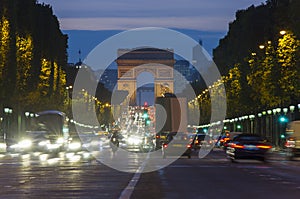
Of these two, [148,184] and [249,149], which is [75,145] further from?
[148,184]

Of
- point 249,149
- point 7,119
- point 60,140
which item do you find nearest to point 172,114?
point 60,140

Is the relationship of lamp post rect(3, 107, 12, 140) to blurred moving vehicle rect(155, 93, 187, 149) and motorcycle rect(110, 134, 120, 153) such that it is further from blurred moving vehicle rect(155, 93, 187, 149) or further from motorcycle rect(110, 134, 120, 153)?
blurred moving vehicle rect(155, 93, 187, 149)

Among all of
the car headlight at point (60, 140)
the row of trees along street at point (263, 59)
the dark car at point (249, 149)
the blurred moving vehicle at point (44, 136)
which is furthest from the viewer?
the car headlight at point (60, 140)

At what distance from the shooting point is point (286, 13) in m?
72.8

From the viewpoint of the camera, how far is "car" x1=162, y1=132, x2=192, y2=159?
50528mm

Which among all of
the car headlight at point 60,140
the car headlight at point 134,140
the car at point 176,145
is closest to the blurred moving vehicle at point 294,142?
the car at point 176,145

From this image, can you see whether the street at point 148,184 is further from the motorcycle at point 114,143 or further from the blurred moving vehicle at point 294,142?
the motorcycle at point 114,143

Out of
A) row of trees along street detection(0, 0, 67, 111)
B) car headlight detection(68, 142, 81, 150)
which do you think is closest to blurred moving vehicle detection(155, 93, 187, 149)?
car headlight detection(68, 142, 81, 150)

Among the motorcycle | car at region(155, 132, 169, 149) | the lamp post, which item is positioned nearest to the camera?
car at region(155, 132, 169, 149)

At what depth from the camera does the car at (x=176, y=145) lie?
50.5 meters

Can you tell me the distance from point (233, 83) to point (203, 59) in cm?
7640

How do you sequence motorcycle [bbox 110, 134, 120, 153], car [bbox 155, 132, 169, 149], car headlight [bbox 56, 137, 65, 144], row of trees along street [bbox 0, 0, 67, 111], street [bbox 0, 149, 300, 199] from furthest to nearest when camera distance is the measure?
1. row of trees along street [bbox 0, 0, 67, 111]
2. car headlight [bbox 56, 137, 65, 144]
3. motorcycle [bbox 110, 134, 120, 153]
4. car [bbox 155, 132, 169, 149]
5. street [bbox 0, 149, 300, 199]

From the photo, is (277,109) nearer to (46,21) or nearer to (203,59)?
(46,21)

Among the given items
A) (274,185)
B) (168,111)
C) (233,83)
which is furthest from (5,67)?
(274,185)
